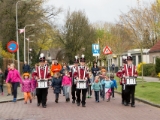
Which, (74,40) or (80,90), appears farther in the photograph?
(74,40)

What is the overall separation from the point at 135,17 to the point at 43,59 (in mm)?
30527

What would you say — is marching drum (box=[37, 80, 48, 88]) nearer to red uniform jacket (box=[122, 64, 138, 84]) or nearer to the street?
the street

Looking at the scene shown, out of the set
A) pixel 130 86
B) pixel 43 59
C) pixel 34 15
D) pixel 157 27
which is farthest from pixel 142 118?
pixel 157 27

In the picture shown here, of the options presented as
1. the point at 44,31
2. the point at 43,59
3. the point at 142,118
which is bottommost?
the point at 142,118

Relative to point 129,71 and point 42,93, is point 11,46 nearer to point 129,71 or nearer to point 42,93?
point 42,93

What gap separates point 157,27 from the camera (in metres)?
56.4

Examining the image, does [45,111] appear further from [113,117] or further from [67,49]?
[67,49]

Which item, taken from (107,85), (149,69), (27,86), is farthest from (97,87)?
(149,69)

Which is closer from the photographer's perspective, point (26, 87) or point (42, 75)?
point (42, 75)

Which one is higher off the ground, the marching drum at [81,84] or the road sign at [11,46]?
the road sign at [11,46]

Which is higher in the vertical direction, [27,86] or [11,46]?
[11,46]

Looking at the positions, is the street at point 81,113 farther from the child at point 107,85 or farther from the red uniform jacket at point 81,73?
the child at point 107,85

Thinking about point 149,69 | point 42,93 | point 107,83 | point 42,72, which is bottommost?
point 42,93

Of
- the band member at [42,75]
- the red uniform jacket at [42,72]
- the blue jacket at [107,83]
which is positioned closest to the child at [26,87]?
the band member at [42,75]
